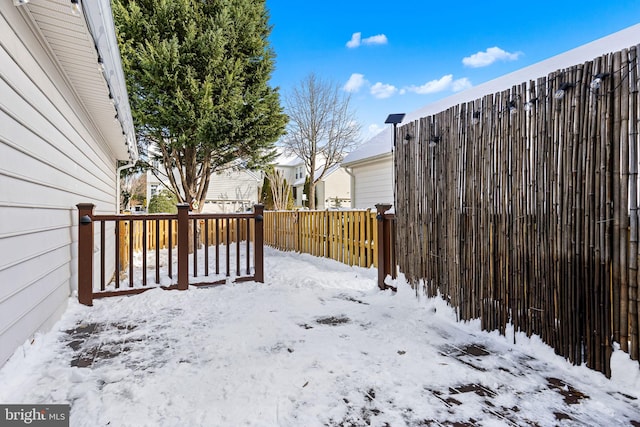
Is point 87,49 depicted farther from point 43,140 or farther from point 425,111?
point 425,111

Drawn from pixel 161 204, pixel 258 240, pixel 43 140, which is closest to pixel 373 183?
pixel 258 240

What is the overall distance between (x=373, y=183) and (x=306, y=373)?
818cm

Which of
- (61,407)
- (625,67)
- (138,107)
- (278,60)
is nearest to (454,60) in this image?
(278,60)

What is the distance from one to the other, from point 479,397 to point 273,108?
395 inches

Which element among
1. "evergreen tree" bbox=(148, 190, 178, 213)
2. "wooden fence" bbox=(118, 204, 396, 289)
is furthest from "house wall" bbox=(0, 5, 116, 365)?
"evergreen tree" bbox=(148, 190, 178, 213)

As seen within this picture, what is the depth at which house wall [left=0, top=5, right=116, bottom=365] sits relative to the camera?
1.99 m

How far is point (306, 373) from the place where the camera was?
205 centimetres

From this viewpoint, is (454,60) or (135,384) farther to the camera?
(454,60)

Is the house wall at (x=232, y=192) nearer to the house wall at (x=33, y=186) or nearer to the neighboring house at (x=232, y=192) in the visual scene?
the neighboring house at (x=232, y=192)

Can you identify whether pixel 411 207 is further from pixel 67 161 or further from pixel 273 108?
pixel 273 108

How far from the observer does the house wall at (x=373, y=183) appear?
30.3 feet

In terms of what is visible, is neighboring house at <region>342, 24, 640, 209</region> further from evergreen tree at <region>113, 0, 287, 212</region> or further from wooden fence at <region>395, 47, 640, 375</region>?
wooden fence at <region>395, 47, 640, 375</region>

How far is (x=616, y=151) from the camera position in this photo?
1.86 metres

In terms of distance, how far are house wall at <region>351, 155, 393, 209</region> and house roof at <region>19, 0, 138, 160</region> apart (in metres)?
6.37
